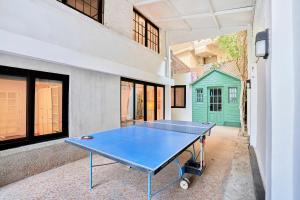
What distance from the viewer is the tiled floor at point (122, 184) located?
2.58m

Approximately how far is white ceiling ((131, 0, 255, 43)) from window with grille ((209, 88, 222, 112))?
12.8 ft

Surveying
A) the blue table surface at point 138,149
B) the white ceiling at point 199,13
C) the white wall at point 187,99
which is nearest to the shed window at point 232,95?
the white wall at point 187,99

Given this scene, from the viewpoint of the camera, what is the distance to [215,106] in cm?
1004

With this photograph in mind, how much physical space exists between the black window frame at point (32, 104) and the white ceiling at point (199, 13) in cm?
374

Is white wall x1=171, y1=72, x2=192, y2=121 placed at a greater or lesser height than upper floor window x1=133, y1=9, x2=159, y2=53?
lesser

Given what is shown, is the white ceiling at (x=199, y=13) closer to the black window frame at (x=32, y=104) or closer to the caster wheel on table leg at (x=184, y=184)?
the black window frame at (x=32, y=104)

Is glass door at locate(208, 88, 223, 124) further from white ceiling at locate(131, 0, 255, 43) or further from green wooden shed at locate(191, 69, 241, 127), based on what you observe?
white ceiling at locate(131, 0, 255, 43)

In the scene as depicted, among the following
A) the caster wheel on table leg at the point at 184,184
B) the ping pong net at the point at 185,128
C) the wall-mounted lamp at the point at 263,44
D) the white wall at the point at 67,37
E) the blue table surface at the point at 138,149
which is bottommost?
the caster wheel on table leg at the point at 184,184

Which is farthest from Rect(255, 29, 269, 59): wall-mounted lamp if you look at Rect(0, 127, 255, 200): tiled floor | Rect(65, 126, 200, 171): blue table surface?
Rect(0, 127, 255, 200): tiled floor

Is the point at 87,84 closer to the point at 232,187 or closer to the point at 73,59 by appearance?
the point at 73,59

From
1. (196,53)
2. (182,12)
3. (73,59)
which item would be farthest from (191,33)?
(196,53)

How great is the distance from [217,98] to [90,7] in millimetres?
8240

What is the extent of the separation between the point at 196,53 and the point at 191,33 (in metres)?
8.87

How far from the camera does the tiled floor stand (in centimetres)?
258
